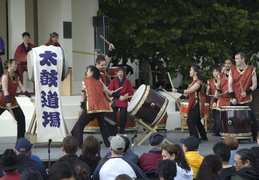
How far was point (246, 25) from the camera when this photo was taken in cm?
1980

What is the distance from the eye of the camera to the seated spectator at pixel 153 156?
884cm

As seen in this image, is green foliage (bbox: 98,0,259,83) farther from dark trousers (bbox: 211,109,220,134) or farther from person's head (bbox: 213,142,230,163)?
person's head (bbox: 213,142,230,163)

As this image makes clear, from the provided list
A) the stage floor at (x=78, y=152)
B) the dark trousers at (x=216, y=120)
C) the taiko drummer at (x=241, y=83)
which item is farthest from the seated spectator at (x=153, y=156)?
the dark trousers at (x=216, y=120)

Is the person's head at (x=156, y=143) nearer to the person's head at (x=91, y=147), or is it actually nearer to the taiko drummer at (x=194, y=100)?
the person's head at (x=91, y=147)

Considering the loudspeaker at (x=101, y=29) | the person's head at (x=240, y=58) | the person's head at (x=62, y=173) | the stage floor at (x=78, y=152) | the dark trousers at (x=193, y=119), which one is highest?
the loudspeaker at (x=101, y=29)

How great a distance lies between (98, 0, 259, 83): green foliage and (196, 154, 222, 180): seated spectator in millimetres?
12144

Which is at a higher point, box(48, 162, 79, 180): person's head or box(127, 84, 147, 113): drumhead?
box(48, 162, 79, 180): person's head

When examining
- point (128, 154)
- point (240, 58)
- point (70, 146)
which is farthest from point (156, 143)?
point (240, 58)

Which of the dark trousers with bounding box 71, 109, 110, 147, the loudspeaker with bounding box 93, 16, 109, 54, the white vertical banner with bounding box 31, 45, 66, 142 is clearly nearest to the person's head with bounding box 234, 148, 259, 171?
the dark trousers with bounding box 71, 109, 110, 147

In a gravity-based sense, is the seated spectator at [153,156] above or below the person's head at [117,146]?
below

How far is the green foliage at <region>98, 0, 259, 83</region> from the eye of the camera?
19.6m

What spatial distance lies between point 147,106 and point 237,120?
5.19ft

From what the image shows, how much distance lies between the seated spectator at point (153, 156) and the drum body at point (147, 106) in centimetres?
370

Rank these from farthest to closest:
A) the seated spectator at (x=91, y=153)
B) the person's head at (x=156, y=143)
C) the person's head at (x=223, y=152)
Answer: the person's head at (x=156, y=143)
the seated spectator at (x=91, y=153)
the person's head at (x=223, y=152)
